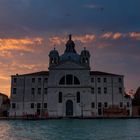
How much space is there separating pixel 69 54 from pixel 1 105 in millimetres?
15562

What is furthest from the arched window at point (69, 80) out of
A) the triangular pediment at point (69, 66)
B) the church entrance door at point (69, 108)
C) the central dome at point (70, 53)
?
the central dome at point (70, 53)

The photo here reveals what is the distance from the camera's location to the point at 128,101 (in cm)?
6325

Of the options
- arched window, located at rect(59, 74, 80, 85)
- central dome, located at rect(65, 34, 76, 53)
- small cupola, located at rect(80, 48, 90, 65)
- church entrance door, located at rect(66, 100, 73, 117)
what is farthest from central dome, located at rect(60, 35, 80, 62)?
church entrance door, located at rect(66, 100, 73, 117)

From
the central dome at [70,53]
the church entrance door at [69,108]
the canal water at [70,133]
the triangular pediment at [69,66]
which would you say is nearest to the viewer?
the canal water at [70,133]

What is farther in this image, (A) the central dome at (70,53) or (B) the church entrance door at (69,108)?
(A) the central dome at (70,53)

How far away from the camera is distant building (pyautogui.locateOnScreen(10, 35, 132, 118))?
6184 centimetres

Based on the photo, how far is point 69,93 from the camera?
202ft

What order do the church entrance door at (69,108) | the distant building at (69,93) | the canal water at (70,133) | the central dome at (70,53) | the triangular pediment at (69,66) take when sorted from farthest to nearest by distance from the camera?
the central dome at (70,53) < the triangular pediment at (69,66) < the church entrance door at (69,108) < the distant building at (69,93) < the canal water at (70,133)

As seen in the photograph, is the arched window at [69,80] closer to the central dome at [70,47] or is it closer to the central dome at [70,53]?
the central dome at [70,53]

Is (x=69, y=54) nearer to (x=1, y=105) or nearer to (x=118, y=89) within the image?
(x=118, y=89)

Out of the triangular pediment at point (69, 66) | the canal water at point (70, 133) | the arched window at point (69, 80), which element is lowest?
the canal water at point (70, 133)

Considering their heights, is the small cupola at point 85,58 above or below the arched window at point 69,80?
above

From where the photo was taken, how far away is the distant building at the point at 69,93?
203ft

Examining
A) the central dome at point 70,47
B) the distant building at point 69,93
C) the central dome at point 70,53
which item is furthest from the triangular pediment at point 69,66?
the central dome at point 70,47
